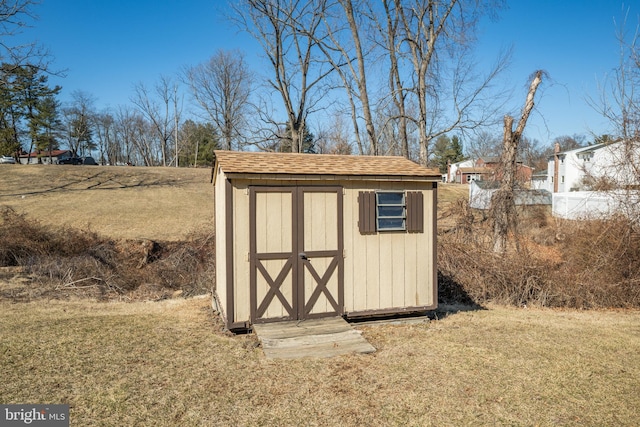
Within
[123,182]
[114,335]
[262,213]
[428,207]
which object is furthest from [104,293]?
[123,182]

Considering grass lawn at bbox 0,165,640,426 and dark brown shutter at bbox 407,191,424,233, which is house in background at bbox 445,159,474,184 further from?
dark brown shutter at bbox 407,191,424,233

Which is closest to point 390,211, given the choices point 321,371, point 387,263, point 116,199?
point 387,263

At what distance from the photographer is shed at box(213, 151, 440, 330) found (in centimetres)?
658

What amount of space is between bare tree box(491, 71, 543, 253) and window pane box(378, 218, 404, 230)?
5750 millimetres

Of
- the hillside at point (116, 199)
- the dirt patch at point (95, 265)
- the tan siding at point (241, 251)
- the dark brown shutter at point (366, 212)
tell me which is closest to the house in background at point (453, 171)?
the hillside at point (116, 199)

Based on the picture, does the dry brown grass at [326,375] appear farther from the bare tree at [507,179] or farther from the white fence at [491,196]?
the white fence at [491,196]

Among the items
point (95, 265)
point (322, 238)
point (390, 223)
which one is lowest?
point (95, 265)

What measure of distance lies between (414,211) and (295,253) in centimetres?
209

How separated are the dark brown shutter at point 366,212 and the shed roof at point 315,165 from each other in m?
0.33

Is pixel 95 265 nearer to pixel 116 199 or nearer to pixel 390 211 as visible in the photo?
pixel 390 211

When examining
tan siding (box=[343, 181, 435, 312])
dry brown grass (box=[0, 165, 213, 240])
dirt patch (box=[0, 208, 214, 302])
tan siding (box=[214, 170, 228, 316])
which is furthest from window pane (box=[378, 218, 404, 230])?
dry brown grass (box=[0, 165, 213, 240])

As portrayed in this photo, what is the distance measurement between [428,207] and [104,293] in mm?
7402

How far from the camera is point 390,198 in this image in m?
7.30

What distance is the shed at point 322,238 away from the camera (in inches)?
259
